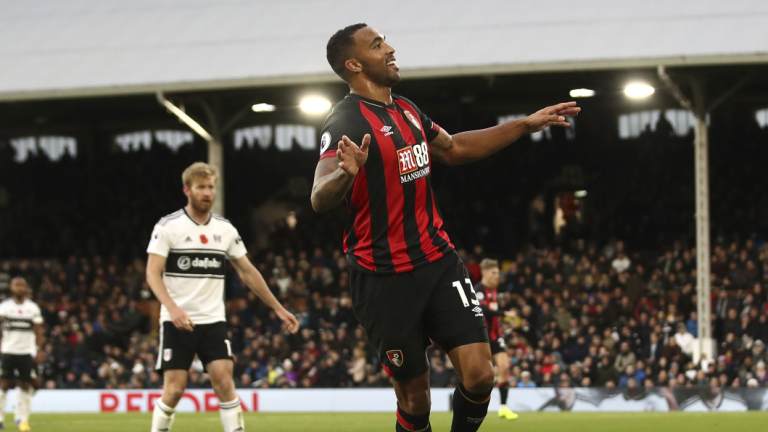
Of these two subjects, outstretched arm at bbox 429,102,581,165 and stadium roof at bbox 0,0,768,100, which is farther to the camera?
stadium roof at bbox 0,0,768,100

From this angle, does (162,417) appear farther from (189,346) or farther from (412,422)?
(412,422)

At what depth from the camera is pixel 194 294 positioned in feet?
27.9

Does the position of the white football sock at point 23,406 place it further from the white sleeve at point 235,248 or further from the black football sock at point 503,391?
the white sleeve at point 235,248

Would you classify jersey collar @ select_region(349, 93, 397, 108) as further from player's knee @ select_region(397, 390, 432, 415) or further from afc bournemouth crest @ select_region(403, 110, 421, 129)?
player's knee @ select_region(397, 390, 432, 415)

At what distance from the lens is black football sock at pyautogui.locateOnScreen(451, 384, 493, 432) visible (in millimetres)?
6016

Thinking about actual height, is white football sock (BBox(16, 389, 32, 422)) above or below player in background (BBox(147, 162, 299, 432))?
below

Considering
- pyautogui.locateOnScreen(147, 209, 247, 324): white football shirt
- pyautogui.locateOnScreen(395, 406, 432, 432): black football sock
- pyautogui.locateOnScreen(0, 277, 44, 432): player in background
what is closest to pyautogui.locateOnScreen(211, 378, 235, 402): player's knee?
pyautogui.locateOnScreen(147, 209, 247, 324): white football shirt

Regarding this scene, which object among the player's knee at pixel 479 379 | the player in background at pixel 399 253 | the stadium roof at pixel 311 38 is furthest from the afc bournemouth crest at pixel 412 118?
the stadium roof at pixel 311 38

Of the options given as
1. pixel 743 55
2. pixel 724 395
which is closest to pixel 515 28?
pixel 743 55

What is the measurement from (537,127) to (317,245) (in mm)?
24941

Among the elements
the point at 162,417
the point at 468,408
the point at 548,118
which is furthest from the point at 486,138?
the point at 162,417

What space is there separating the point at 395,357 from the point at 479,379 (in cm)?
42

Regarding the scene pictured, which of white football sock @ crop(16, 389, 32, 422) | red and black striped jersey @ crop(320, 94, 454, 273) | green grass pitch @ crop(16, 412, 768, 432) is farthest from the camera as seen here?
white football sock @ crop(16, 389, 32, 422)

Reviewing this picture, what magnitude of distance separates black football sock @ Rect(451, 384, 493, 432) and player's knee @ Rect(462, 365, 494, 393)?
0.14 feet
